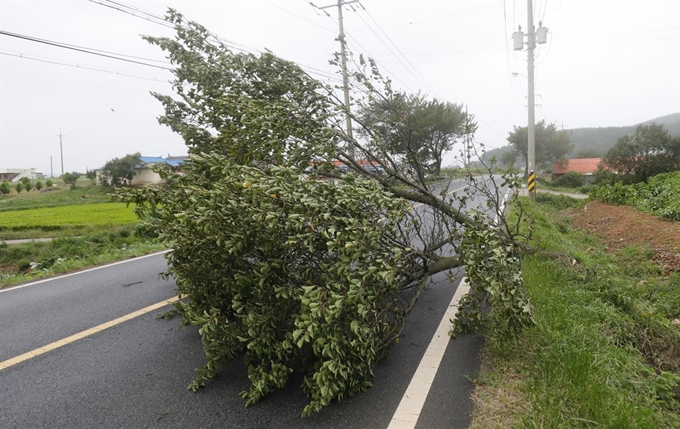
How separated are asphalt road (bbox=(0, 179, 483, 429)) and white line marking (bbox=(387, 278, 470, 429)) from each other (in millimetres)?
43

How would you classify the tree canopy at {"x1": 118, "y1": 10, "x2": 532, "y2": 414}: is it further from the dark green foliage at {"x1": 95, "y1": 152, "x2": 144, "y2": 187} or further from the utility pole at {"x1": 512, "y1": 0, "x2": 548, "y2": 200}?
the dark green foliage at {"x1": 95, "y1": 152, "x2": 144, "y2": 187}

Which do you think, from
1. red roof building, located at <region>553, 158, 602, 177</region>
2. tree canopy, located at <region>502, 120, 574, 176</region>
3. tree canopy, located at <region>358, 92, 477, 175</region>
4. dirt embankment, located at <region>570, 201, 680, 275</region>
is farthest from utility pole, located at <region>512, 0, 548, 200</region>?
tree canopy, located at <region>502, 120, 574, 176</region>

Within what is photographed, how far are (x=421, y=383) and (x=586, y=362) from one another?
112cm

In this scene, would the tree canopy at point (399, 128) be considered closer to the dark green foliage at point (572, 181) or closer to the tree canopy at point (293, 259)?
the tree canopy at point (293, 259)

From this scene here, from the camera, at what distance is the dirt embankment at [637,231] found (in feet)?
21.2

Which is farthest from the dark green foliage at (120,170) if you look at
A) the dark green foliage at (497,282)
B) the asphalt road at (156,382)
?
the dark green foliage at (497,282)

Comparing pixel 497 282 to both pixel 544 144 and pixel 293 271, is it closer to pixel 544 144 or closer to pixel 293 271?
pixel 293 271

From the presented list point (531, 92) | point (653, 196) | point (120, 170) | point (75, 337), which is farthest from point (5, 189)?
point (653, 196)

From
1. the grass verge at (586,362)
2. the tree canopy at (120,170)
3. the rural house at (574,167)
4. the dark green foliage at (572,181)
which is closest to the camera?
the grass verge at (586,362)

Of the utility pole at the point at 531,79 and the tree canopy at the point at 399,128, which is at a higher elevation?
the utility pole at the point at 531,79

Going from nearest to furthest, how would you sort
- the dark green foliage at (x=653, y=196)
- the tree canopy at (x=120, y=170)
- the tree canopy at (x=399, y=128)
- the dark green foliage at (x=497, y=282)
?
1. the dark green foliage at (x=497, y=282)
2. the tree canopy at (x=399, y=128)
3. the dark green foliage at (x=653, y=196)
4. the tree canopy at (x=120, y=170)

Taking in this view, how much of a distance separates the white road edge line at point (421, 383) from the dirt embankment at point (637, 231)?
14.2 ft

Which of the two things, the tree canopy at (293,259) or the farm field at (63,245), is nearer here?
the tree canopy at (293,259)

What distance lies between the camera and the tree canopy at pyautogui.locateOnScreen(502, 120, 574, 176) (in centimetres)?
4703
